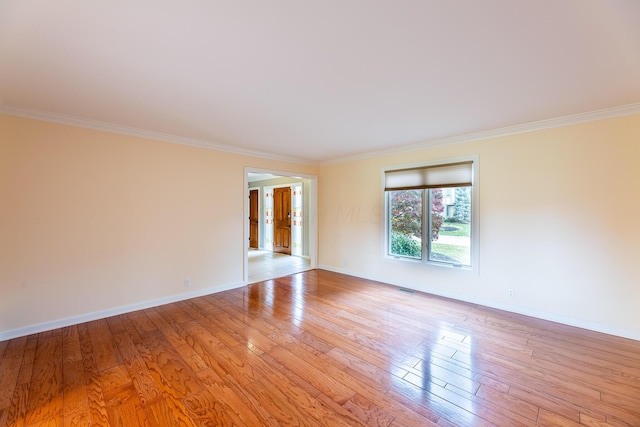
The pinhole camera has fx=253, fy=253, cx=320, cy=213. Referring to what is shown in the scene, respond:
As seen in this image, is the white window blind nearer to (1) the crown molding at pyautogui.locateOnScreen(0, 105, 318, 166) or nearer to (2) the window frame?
(2) the window frame

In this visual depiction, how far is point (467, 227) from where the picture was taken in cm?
383

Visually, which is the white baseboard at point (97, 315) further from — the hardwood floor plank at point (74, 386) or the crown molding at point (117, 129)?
the crown molding at point (117, 129)

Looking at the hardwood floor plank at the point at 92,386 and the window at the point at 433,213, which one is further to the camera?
the window at the point at 433,213

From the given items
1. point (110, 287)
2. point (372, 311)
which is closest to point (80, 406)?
point (110, 287)

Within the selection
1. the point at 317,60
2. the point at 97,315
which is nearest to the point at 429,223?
the point at 317,60

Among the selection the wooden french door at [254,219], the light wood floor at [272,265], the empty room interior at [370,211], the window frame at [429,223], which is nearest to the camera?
the empty room interior at [370,211]

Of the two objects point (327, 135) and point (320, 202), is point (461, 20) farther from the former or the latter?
point (320, 202)

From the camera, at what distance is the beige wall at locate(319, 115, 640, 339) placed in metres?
2.74

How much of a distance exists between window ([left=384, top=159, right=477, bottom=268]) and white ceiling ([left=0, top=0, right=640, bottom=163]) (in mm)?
1036

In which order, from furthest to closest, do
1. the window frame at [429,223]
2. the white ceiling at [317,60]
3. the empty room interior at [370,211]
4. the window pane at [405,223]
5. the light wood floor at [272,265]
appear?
the light wood floor at [272,265], the window pane at [405,223], the window frame at [429,223], the empty room interior at [370,211], the white ceiling at [317,60]

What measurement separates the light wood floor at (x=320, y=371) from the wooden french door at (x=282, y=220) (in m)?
4.59

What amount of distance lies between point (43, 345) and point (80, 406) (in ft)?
4.52

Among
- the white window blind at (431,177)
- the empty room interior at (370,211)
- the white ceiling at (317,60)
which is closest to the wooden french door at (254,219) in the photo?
the empty room interior at (370,211)

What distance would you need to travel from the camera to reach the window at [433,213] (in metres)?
3.81
